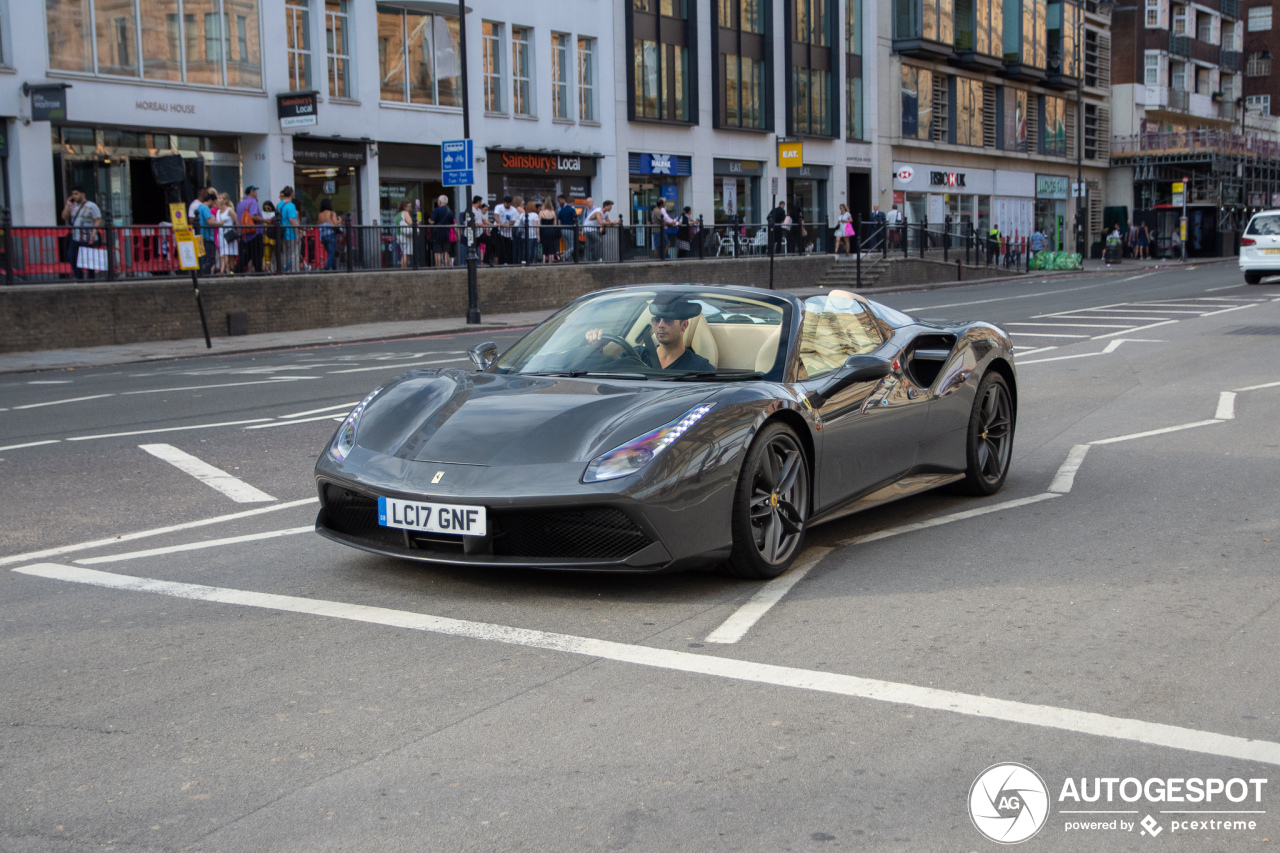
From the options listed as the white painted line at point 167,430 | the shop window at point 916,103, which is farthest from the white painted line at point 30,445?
the shop window at point 916,103

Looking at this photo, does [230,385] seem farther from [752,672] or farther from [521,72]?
[521,72]

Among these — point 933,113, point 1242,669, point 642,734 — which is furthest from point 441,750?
point 933,113

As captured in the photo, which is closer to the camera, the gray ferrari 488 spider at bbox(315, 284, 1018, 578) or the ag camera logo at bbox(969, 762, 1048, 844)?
the ag camera logo at bbox(969, 762, 1048, 844)

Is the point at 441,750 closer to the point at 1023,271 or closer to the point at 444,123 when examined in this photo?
the point at 444,123

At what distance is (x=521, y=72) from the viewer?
38656 mm

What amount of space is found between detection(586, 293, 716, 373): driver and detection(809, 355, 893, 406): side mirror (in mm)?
597

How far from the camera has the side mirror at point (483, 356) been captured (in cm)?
683

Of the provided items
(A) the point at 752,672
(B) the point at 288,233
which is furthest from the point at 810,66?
(A) the point at 752,672

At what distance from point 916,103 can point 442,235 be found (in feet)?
112

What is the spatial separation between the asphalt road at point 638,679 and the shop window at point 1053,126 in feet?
213

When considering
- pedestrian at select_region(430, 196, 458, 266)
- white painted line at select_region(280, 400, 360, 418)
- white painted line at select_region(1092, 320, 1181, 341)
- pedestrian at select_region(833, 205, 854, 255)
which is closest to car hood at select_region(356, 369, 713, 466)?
white painted line at select_region(280, 400, 360, 418)

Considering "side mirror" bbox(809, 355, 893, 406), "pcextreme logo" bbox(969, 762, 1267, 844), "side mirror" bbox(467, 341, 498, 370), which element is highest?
"side mirror" bbox(467, 341, 498, 370)

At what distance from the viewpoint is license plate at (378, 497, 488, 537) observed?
5258 mm

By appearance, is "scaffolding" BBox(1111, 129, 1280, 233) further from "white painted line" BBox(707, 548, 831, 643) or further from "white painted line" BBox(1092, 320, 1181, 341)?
"white painted line" BBox(707, 548, 831, 643)
